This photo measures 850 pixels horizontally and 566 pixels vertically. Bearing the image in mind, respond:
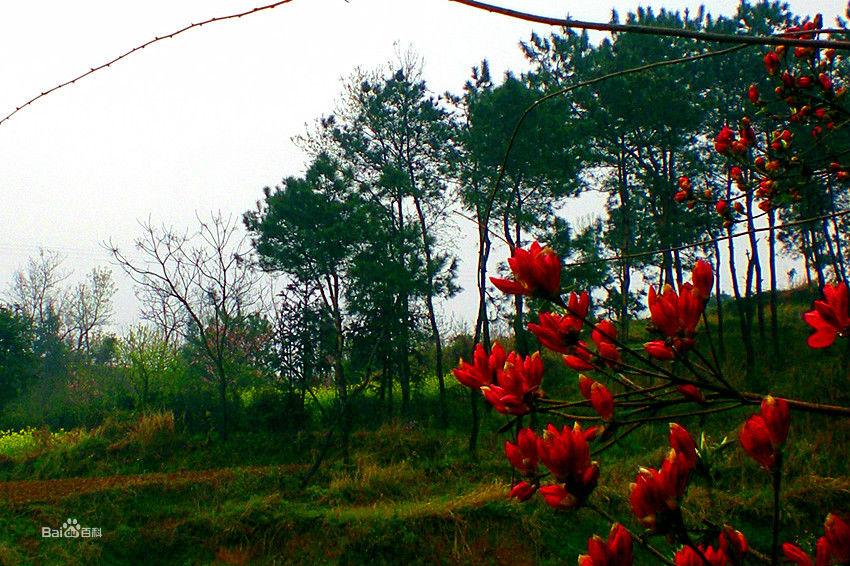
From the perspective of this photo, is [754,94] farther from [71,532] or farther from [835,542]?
[71,532]

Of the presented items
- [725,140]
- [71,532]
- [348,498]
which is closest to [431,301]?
[348,498]

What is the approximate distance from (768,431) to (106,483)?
32.6 feet

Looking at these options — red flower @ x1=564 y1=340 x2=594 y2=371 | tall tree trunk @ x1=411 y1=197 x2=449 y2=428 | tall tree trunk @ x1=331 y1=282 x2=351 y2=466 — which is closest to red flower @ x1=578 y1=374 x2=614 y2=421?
red flower @ x1=564 y1=340 x2=594 y2=371

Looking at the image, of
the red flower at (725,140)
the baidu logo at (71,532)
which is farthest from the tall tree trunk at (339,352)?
the red flower at (725,140)

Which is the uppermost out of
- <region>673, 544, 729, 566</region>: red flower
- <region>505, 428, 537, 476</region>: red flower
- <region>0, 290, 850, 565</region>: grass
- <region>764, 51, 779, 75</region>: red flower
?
<region>764, 51, 779, 75</region>: red flower

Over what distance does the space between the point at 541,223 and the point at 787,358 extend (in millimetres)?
6349

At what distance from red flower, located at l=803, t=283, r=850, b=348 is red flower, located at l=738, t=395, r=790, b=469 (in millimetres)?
107

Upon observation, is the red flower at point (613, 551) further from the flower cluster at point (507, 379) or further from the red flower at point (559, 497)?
the flower cluster at point (507, 379)

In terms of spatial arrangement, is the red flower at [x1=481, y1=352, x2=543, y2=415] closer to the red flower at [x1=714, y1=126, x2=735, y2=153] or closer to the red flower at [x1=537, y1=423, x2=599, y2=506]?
the red flower at [x1=537, y1=423, x2=599, y2=506]

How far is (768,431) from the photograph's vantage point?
0.61 metres

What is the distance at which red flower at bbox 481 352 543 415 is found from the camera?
2.47 ft

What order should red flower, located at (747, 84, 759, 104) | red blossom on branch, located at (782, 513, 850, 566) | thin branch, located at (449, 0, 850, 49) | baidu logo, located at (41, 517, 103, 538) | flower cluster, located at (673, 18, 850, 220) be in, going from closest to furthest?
1. thin branch, located at (449, 0, 850, 49)
2. red blossom on branch, located at (782, 513, 850, 566)
3. flower cluster, located at (673, 18, 850, 220)
4. red flower, located at (747, 84, 759, 104)
5. baidu logo, located at (41, 517, 103, 538)

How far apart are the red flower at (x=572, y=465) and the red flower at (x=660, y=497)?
44 millimetres

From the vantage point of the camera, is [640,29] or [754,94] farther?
[754,94]
